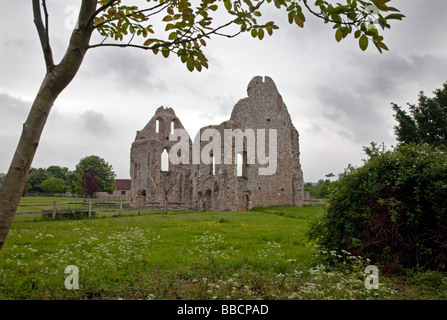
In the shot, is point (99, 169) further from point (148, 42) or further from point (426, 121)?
point (148, 42)

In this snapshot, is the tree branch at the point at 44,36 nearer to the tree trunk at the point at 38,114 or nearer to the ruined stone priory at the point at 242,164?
the tree trunk at the point at 38,114

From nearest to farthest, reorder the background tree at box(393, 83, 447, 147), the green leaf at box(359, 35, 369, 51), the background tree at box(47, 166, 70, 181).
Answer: the green leaf at box(359, 35, 369, 51) → the background tree at box(393, 83, 447, 147) → the background tree at box(47, 166, 70, 181)

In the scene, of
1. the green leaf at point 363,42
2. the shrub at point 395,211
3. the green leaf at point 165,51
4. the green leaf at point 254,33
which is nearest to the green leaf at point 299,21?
the green leaf at point 254,33

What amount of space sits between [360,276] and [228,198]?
2246 centimetres

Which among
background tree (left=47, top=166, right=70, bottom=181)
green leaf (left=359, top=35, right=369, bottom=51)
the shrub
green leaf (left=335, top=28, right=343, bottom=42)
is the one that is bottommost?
the shrub

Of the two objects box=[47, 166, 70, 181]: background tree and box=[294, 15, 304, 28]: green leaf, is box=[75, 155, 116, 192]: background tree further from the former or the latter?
box=[294, 15, 304, 28]: green leaf

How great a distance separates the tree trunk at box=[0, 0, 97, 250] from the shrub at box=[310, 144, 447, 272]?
20.7 ft

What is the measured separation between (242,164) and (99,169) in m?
50.2

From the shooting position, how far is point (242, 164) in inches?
1231

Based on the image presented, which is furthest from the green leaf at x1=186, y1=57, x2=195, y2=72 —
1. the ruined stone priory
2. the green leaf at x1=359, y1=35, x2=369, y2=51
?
the ruined stone priory

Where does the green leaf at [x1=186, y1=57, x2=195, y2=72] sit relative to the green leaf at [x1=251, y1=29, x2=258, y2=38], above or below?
below

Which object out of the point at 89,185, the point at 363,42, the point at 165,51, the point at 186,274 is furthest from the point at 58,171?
the point at 363,42

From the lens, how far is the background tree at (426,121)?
1039 inches

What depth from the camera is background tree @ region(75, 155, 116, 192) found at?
70875 millimetres
